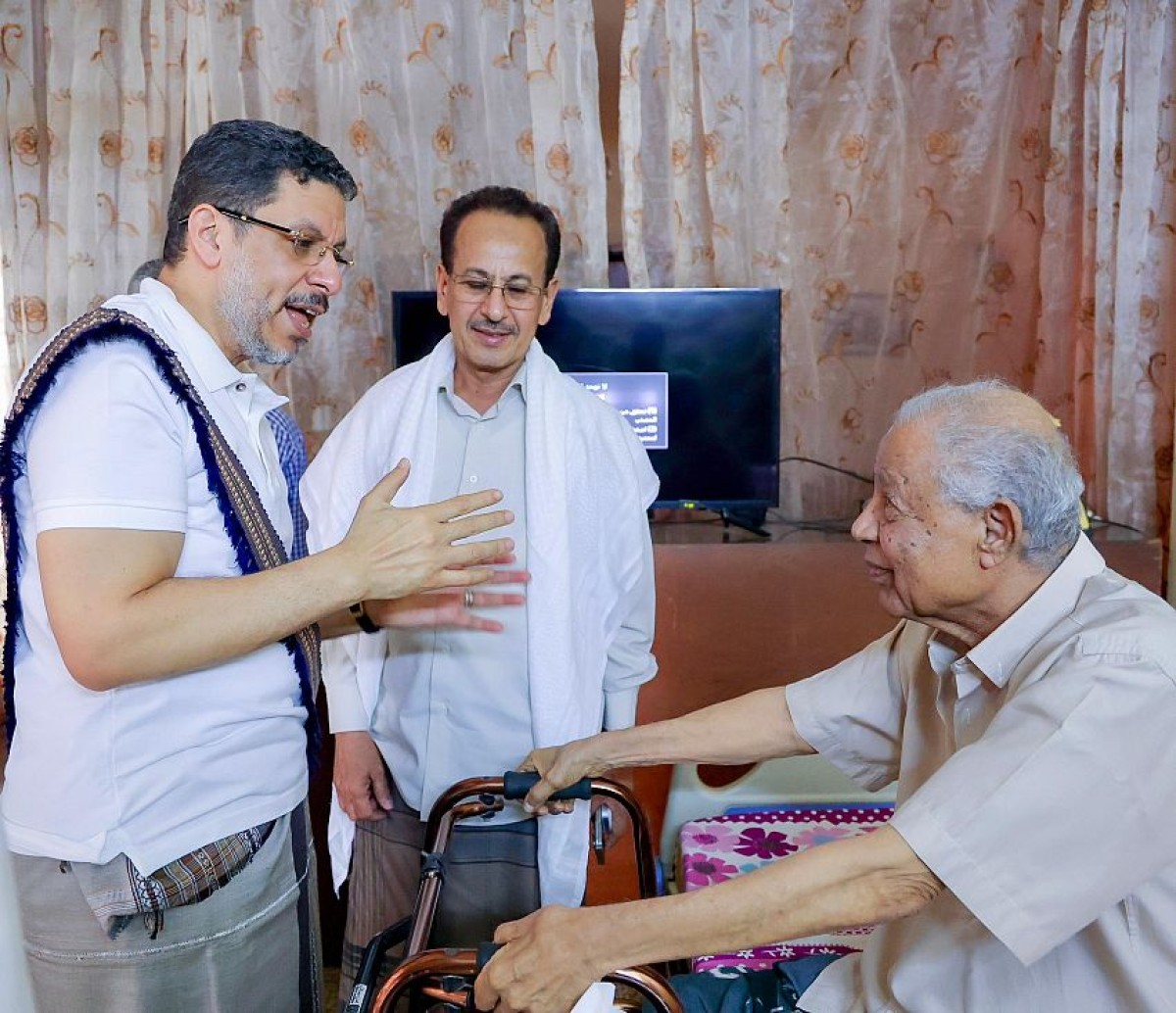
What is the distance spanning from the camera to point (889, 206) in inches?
140

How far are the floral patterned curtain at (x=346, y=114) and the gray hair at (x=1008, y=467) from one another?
2.25 meters

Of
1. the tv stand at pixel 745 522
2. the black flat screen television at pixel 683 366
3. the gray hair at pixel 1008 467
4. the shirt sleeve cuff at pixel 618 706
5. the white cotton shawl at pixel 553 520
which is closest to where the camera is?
the gray hair at pixel 1008 467

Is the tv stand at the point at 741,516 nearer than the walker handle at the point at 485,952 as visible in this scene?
No

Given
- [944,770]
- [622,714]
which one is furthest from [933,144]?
[944,770]

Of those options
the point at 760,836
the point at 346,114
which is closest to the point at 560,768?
the point at 760,836

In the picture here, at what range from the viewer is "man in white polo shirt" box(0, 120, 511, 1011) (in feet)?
3.91

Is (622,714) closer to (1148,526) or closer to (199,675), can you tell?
(199,675)

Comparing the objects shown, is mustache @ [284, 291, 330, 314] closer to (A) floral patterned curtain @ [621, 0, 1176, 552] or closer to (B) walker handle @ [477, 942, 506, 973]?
(B) walker handle @ [477, 942, 506, 973]

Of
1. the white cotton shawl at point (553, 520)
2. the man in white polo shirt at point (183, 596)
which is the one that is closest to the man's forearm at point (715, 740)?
the white cotton shawl at point (553, 520)

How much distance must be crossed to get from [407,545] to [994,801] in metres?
0.66

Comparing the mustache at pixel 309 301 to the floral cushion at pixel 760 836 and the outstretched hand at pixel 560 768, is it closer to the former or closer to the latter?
the outstretched hand at pixel 560 768

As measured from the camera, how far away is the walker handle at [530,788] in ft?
5.49

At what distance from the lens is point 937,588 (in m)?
1.35

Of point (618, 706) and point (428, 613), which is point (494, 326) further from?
point (618, 706)
